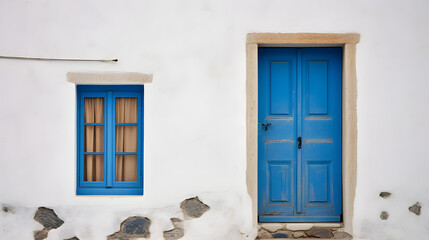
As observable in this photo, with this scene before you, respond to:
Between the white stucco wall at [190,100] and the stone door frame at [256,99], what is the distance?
68 mm

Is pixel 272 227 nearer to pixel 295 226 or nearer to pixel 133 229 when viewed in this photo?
pixel 295 226

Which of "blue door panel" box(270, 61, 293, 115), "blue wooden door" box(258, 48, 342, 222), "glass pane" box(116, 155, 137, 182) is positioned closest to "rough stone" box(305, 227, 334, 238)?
"blue wooden door" box(258, 48, 342, 222)

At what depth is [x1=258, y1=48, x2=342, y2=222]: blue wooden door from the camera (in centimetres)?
452

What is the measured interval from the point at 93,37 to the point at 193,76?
3.83 feet

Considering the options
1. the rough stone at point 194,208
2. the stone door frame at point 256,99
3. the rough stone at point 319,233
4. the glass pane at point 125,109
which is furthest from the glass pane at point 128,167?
the rough stone at point 319,233

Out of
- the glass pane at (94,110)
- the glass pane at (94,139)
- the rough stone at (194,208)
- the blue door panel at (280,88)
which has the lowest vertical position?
the rough stone at (194,208)

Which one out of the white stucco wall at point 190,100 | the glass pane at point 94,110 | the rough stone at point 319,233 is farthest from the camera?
the glass pane at point 94,110

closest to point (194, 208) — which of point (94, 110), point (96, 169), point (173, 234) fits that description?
point (173, 234)

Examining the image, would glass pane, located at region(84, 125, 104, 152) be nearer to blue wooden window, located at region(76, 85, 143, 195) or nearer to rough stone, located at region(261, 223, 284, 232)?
blue wooden window, located at region(76, 85, 143, 195)

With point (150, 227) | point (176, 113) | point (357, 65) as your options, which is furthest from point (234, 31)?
point (150, 227)

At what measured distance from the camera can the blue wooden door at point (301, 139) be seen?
4.52 metres

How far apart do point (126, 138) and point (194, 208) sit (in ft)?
3.64

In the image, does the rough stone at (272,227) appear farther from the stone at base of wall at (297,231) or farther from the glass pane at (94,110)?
the glass pane at (94,110)

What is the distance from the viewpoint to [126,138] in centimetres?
459
